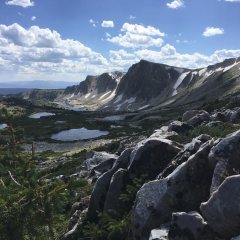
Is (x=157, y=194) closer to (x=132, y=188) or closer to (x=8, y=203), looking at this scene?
(x=132, y=188)

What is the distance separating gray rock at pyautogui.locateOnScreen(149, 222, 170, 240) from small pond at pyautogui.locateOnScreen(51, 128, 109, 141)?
282 feet

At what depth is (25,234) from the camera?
23.0 feet

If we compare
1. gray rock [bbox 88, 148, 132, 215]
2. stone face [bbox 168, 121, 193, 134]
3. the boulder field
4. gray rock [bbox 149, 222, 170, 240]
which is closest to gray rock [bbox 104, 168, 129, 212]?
the boulder field

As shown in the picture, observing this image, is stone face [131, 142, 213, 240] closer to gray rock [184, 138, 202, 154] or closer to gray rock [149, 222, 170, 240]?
gray rock [149, 222, 170, 240]

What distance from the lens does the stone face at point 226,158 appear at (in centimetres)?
952

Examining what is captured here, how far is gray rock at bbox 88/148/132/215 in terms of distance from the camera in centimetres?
1391

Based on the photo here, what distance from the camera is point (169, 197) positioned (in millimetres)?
10078

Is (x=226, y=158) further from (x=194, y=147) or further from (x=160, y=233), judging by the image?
(x=160, y=233)

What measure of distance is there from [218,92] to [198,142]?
131855 millimetres

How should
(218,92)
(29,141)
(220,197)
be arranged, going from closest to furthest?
(220,197), (29,141), (218,92)

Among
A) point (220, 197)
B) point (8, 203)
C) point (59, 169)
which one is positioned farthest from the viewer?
point (59, 169)

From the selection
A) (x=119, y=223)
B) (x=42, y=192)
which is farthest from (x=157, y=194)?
(x=42, y=192)

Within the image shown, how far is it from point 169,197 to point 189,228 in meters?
1.68

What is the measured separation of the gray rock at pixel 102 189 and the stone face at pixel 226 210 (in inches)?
274
